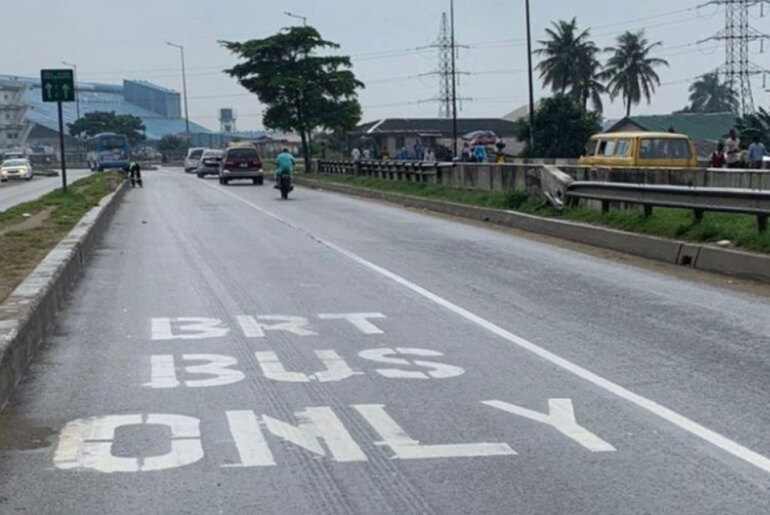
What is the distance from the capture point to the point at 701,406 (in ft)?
24.0

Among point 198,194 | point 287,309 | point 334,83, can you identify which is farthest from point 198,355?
point 334,83

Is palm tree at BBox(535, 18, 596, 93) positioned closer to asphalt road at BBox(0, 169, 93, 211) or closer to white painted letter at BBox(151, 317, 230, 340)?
asphalt road at BBox(0, 169, 93, 211)

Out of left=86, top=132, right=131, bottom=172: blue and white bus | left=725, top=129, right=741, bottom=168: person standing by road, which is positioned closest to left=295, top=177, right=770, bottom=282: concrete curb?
left=725, top=129, right=741, bottom=168: person standing by road

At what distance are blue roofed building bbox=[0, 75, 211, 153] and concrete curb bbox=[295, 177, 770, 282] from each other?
125 metres

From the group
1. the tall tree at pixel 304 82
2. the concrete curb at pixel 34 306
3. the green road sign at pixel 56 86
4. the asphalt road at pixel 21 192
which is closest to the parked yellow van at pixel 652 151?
the concrete curb at pixel 34 306

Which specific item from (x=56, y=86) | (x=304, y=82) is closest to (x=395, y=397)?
(x=56, y=86)

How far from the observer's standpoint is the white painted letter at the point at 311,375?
27.0 ft

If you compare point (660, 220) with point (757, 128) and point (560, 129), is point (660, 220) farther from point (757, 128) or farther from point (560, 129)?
point (560, 129)

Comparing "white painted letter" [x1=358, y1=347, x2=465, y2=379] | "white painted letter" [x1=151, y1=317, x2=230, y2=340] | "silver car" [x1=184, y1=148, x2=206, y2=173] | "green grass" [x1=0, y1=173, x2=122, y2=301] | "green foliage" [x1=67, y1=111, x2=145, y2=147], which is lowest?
"white painted letter" [x1=358, y1=347, x2=465, y2=379]

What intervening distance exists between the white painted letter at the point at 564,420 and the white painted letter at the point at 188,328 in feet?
11.6

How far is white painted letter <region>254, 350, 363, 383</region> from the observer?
8.23m

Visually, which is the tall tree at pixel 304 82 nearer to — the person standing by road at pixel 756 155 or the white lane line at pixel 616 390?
the person standing by road at pixel 756 155

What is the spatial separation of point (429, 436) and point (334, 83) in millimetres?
57918

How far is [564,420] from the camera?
6.96 metres
